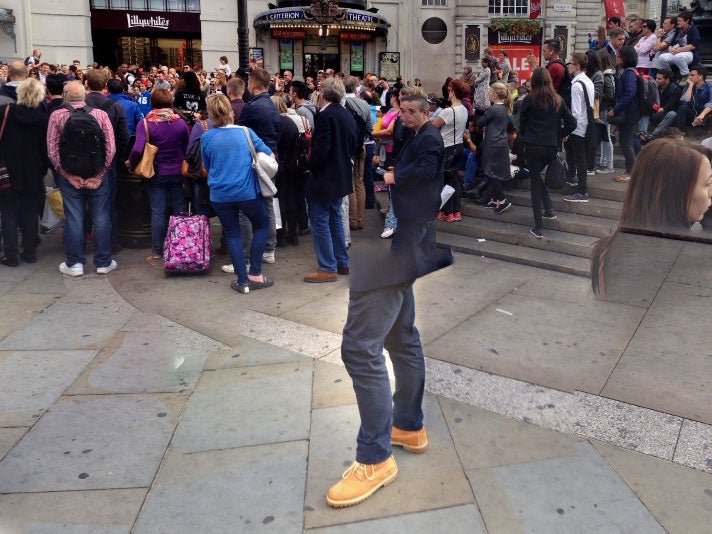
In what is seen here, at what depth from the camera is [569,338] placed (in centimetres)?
551

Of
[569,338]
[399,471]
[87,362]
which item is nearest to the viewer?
[399,471]

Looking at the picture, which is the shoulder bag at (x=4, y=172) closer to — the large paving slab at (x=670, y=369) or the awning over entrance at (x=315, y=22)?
the large paving slab at (x=670, y=369)

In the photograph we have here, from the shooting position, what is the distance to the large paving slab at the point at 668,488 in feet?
10.6

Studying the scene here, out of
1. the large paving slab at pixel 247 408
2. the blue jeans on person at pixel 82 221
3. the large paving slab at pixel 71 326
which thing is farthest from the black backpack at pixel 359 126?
the large paving slab at pixel 247 408

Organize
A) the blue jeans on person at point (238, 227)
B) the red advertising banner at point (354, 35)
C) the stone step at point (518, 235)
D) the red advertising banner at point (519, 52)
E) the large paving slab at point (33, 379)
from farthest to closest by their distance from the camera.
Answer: the red advertising banner at point (519, 52)
the red advertising banner at point (354, 35)
the stone step at point (518, 235)
the blue jeans on person at point (238, 227)
the large paving slab at point (33, 379)

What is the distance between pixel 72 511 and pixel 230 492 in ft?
2.41

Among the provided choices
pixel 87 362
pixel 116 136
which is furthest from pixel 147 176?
pixel 87 362

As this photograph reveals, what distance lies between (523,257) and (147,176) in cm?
416

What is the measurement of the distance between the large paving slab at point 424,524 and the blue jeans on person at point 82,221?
16.9 feet

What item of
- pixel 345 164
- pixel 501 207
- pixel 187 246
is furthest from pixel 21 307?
pixel 501 207

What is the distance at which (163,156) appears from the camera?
7617 mm

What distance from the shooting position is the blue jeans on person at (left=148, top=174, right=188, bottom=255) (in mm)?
7715

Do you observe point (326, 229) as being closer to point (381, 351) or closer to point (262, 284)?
point (262, 284)

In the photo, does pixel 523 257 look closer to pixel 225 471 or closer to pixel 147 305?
pixel 147 305
